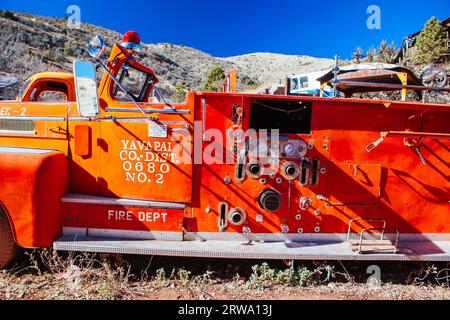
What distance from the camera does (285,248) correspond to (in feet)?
11.1

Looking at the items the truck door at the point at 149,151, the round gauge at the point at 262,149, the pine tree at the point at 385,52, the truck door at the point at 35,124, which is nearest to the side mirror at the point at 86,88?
the truck door at the point at 149,151

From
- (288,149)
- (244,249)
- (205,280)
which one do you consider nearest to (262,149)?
(288,149)

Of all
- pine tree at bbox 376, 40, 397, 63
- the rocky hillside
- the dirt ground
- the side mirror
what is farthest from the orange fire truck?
pine tree at bbox 376, 40, 397, 63

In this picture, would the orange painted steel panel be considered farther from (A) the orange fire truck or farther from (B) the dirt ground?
(B) the dirt ground

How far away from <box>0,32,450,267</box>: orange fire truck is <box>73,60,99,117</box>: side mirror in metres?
0.01

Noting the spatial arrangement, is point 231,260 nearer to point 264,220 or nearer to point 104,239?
point 264,220

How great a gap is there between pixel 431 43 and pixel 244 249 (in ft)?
80.9

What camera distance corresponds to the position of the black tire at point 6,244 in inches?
129

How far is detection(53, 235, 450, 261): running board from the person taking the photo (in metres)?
3.21

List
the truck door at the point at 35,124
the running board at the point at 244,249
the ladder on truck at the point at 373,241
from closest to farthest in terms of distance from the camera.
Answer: the running board at the point at 244,249, the ladder on truck at the point at 373,241, the truck door at the point at 35,124

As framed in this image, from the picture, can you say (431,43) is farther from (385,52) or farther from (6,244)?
(6,244)

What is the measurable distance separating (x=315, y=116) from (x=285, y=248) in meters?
1.51

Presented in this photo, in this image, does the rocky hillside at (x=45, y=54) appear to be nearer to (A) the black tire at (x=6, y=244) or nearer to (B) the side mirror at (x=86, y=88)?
(B) the side mirror at (x=86, y=88)

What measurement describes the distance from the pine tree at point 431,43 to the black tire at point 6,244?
24.8 m
